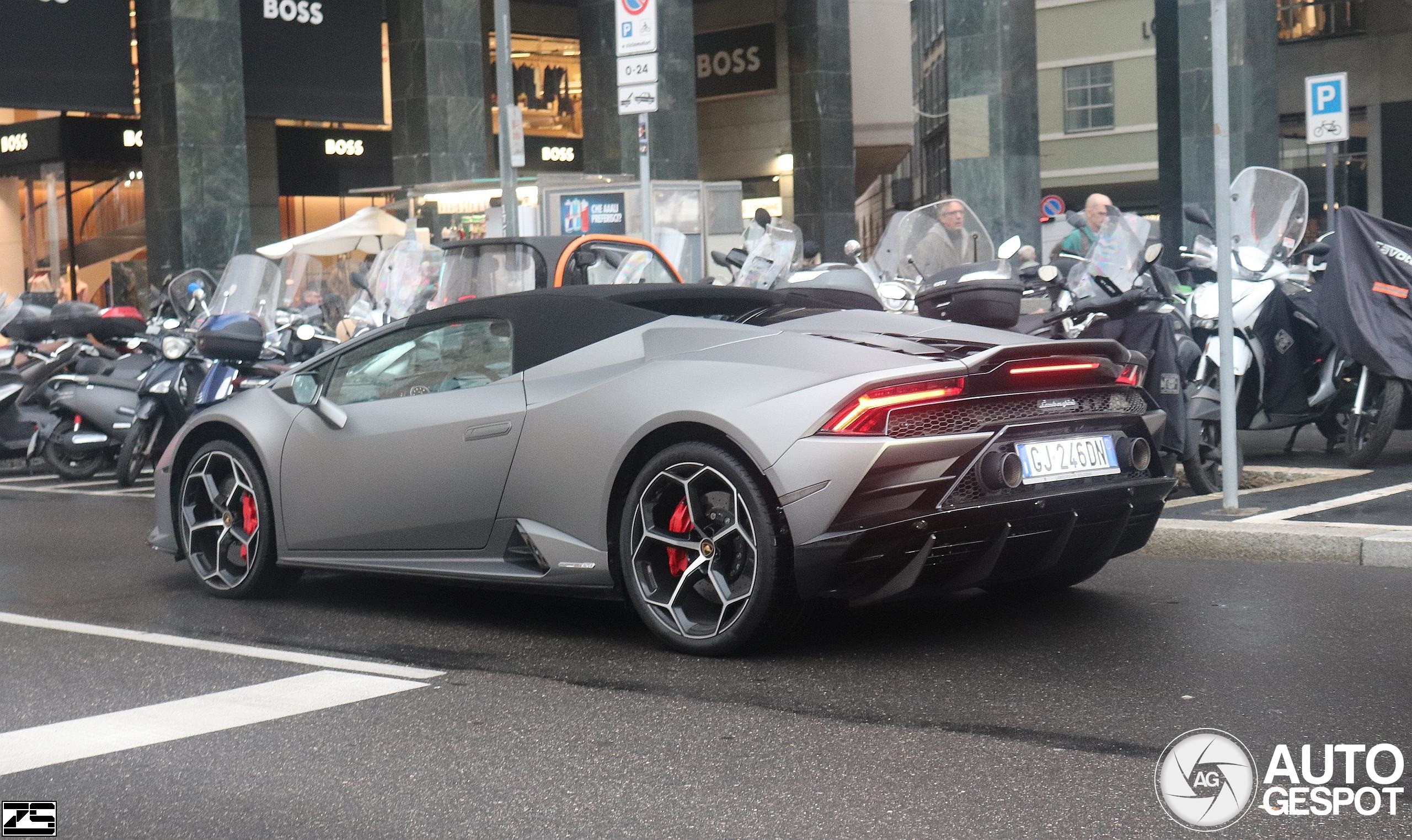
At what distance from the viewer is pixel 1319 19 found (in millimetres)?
38594

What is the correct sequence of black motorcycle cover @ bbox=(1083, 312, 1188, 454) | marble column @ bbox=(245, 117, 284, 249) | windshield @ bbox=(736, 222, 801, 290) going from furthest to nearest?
marble column @ bbox=(245, 117, 284, 249) → windshield @ bbox=(736, 222, 801, 290) → black motorcycle cover @ bbox=(1083, 312, 1188, 454)

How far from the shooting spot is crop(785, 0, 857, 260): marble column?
3297 cm

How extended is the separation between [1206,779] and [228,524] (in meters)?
4.41

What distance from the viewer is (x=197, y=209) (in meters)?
23.0

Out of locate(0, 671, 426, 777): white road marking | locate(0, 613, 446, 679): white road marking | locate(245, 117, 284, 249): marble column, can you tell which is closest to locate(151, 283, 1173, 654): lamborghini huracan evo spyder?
locate(0, 613, 446, 679): white road marking

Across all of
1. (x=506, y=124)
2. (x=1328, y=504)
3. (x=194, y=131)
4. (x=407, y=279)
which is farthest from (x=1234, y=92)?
(x=1328, y=504)

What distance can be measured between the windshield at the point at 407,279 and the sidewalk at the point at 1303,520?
6152 millimetres

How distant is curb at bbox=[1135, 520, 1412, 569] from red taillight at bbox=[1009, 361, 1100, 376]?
4.99 ft

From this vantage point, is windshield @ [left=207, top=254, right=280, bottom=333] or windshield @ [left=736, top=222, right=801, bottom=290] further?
windshield @ [left=207, top=254, right=280, bottom=333]

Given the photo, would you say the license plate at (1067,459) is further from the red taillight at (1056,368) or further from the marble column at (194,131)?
the marble column at (194,131)

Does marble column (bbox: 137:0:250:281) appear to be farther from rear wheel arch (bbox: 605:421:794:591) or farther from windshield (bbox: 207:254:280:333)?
rear wheel arch (bbox: 605:421:794:591)

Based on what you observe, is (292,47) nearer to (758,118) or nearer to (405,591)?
(758,118)

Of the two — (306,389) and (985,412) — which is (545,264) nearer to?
(306,389)

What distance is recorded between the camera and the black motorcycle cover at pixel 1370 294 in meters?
9.76
